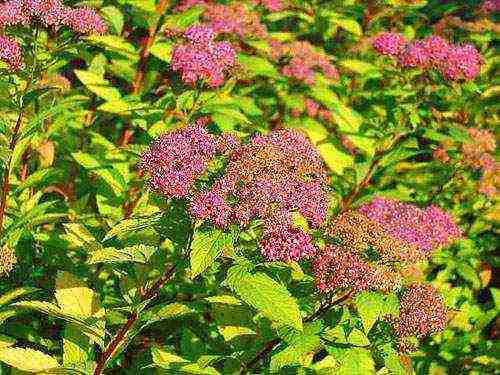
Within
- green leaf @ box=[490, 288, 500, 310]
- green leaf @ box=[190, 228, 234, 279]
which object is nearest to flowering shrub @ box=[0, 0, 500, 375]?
green leaf @ box=[190, 228, 234, 279]

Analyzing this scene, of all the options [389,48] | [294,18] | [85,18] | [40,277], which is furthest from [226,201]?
[294,18]

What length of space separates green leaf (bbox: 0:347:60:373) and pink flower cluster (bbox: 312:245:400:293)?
1.09 m

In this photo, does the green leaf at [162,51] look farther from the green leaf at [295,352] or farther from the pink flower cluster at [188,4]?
the green leaf at [295,352]

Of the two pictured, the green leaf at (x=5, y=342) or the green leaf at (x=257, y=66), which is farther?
the green leaf at (x=257, y=66)

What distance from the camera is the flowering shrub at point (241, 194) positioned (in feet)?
7.64

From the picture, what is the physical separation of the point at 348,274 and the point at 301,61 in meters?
2.35

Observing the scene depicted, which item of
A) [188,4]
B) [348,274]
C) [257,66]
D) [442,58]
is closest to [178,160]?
[348,274]

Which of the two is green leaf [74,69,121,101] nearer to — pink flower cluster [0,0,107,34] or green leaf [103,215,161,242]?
pink flower cluster [0,0,107,34]

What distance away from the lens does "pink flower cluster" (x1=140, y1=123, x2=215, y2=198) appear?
2.21 metres

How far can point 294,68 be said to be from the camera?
4332mm

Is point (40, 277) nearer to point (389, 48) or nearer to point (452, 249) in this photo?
point (389, 48)

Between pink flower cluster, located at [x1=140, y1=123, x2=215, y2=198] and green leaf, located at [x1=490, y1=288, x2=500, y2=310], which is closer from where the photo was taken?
pink flower cluster, located at [x1=140, y1=123, x2=215, y2=198]

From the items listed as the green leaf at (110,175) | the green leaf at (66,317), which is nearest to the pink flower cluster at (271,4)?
the green leaf at (110,175)

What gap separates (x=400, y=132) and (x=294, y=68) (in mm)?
787
